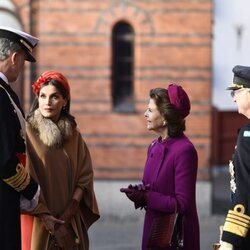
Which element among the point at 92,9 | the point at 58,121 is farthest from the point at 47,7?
the point at 58,121

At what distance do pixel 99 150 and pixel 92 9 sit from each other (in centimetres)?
232

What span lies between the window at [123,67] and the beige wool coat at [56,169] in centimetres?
792

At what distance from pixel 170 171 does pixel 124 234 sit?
6.84m

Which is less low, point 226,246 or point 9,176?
point 9,176

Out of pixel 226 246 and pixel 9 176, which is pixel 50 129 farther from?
pixel 226 246

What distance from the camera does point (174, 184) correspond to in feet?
15.6

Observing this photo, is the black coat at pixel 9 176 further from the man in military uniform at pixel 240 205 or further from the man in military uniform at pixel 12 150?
the man in military uniform at pixel 240 205

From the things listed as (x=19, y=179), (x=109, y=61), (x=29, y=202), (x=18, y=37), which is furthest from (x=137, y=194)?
(x=109, y=61)

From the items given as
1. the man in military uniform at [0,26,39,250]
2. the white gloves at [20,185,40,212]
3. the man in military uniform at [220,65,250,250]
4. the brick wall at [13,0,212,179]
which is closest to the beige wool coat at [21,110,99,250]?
the white gloves at [20,185,40,212]

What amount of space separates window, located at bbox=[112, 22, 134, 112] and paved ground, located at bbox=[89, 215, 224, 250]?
1925mm

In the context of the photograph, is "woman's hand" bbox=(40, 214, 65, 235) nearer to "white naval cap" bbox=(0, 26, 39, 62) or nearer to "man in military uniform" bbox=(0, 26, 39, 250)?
"man in military uniform" bbox=(0, 26, 39, 250)

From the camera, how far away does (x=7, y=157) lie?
420 cm

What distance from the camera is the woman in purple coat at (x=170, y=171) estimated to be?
470 centimetres

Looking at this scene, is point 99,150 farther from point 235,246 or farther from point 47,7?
point 235,246
